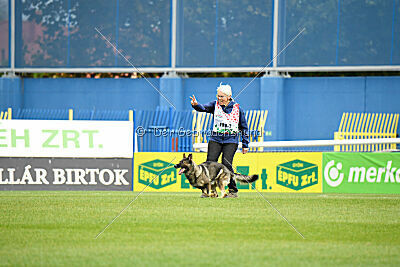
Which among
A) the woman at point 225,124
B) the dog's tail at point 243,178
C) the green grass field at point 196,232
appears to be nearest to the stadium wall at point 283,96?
the dog's tail at point 243,178

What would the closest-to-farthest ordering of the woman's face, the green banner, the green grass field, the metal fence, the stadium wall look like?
the green grass field, the woman's face, the green banner, the metal fence, the stadium wall

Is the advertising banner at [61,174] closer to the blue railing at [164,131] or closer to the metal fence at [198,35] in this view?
the blue railing at [164,131]

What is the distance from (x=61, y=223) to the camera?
869 cm

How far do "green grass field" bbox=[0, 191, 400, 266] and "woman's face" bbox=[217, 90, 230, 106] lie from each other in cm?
165

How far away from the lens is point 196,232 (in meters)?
8.00

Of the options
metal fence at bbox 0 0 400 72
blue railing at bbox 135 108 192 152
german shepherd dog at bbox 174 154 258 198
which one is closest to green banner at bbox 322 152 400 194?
german shepherd dog at bbox 174 154 258 198

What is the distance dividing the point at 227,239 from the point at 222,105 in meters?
4.27

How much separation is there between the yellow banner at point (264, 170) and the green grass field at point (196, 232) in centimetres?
293

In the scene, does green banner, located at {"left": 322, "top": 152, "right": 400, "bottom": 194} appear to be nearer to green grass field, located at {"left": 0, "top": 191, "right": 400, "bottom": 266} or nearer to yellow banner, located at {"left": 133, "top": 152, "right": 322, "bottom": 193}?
yellow banner, located at {"left": 133, "top": 152, "right": 322, "bottom": 193}

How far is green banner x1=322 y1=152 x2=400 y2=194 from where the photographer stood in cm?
1462

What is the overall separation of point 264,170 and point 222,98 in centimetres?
400

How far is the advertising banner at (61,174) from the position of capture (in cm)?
1427

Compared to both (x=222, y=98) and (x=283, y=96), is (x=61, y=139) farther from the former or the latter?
(x=283, y=96)

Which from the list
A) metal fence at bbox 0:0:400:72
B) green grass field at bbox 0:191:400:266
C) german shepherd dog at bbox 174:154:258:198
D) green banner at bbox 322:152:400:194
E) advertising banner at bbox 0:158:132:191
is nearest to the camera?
green grass field at bbox 0:191:400:266
